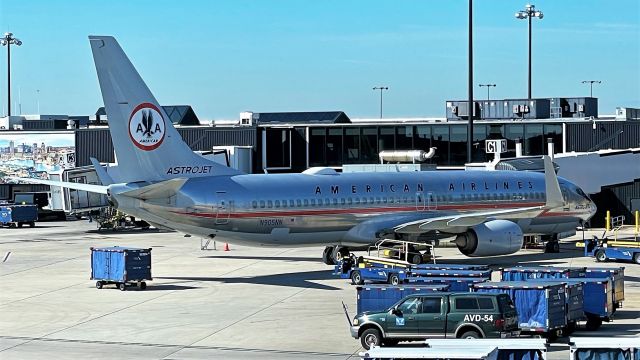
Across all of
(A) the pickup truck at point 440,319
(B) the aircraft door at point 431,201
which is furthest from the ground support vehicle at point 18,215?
(A) the pickup truck at point 440,319

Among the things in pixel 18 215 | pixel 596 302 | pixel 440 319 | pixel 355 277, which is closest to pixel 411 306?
pixel 440 319

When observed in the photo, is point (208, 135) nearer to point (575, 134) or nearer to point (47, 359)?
point (575, 134)

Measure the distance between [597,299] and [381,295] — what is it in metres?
6.57

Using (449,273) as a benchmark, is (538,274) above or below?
above

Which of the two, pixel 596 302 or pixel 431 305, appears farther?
pixel 596 302

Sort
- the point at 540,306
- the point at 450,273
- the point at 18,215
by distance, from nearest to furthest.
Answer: the point at 540,306, the point at 450,273, the point at 18,215

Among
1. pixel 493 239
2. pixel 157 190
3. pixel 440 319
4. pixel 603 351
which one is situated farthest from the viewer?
pixel 493 239

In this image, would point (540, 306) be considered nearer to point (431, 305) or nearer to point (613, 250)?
point (431, 305)

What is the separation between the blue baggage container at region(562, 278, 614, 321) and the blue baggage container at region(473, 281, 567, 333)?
2.27m

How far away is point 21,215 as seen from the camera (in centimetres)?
8444

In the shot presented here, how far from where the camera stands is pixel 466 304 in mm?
29109

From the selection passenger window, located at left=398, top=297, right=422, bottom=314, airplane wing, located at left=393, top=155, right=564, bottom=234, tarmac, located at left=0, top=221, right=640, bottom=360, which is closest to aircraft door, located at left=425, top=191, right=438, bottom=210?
airplane wing, located at left=393, top=155, right=564, bottom=234

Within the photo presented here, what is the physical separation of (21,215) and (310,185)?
40.6 metres

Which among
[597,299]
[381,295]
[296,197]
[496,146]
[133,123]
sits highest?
[133,123]
